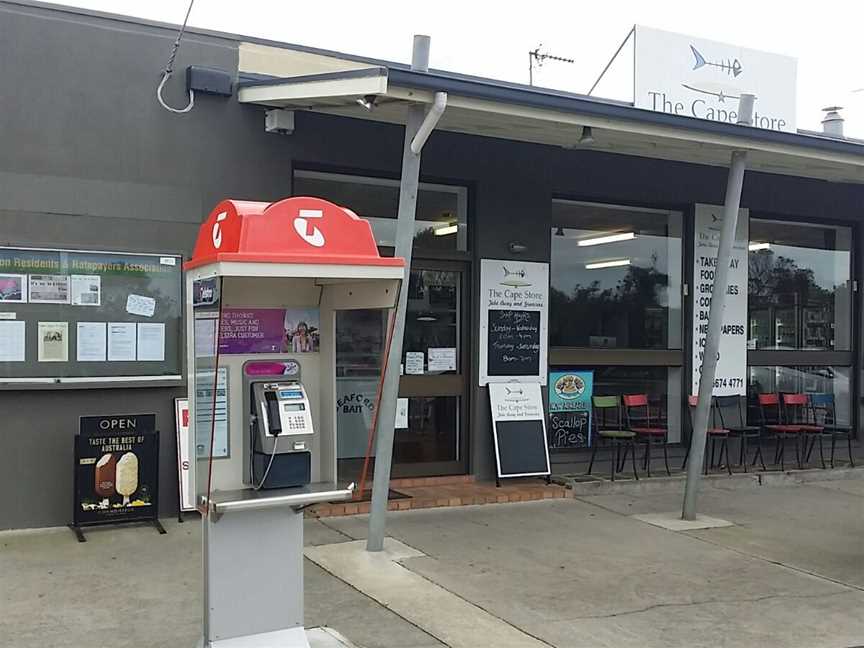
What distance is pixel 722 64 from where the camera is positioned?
7754 millimetres

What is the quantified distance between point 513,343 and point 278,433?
460cm

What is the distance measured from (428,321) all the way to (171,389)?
240cm

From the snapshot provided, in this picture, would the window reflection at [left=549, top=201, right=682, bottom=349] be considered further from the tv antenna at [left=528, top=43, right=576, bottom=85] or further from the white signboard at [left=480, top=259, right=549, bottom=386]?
the tv antenna at [left=528, top=43, right=576, bottom=85]

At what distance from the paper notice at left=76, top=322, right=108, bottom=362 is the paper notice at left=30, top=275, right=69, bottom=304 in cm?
23

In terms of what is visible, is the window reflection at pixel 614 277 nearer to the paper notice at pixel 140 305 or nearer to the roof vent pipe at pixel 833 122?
the roof vent pipe at pixel 833 122

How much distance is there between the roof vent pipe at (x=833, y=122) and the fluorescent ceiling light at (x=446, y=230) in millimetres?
5261

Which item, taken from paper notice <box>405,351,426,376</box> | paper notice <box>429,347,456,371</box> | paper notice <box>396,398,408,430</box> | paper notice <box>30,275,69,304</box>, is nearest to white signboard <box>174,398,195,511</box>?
paper notice <box>30,275,69,304</box>

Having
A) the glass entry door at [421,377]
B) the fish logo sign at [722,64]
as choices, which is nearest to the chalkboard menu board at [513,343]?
the glass entry door at [421,377]

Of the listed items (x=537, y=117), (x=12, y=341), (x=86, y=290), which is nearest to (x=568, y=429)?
(x=537, y=117)

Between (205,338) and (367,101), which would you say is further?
(367,101)

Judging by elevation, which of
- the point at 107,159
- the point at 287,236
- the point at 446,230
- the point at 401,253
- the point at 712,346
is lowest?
the point at 712,346

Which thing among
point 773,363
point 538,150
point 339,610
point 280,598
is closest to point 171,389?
point 339,610

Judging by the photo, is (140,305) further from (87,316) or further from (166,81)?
(166,81)

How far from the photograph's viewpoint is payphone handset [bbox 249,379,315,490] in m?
4.08
